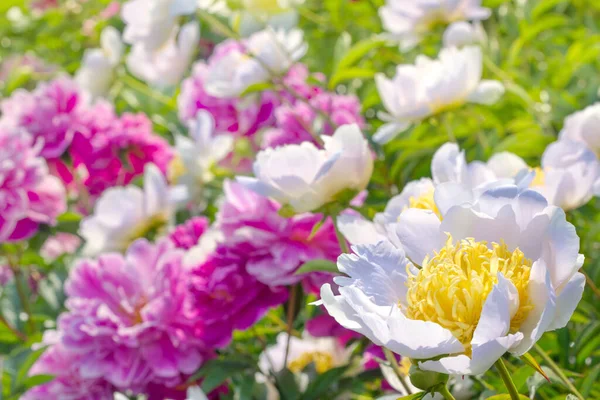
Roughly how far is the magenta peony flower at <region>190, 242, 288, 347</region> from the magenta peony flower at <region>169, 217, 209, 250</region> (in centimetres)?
10

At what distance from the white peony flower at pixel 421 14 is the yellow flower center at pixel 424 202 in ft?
1.77

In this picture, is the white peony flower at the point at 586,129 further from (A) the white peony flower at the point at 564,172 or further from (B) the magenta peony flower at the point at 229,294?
(B) the magenta peony flower at the point at 229,294

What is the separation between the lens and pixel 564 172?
2.01 feet

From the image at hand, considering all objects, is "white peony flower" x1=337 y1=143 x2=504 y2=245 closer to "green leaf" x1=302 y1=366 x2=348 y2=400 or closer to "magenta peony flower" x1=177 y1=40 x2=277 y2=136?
"green leaf" x1=302 y1=366 x2=348 y2=400

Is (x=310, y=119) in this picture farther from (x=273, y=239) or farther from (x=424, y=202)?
(x=424, y=202)

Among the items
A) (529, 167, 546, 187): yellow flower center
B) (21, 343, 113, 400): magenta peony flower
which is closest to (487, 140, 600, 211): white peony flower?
(529, 167, 546, 187): yellow flower center

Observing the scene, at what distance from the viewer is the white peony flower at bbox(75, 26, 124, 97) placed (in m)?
1.35

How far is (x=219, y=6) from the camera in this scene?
97 cm

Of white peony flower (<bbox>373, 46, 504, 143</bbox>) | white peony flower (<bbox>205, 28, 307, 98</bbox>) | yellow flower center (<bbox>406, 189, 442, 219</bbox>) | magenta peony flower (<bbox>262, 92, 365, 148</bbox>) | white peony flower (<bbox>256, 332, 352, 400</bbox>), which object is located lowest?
white peony flower (<bbox>256, 332, 352, 400</bbox>)

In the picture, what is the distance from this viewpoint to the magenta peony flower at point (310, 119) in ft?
3.33

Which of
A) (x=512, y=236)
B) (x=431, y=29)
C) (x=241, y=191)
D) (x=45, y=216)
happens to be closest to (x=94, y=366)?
(x=241, y=191)

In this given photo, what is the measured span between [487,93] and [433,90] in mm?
57

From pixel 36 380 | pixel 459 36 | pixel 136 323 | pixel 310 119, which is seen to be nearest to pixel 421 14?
pixel 459 36

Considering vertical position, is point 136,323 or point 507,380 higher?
point 507,380
